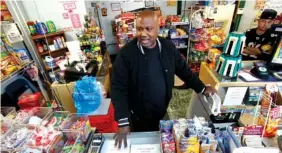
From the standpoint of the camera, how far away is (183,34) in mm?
3832

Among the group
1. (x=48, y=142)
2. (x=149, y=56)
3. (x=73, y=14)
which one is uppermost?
(x=73, y=14)

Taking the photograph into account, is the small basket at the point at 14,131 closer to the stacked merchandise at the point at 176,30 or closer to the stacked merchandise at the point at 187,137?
the stacked merchandise at the point at 187,137

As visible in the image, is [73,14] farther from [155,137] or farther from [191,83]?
[155,137]

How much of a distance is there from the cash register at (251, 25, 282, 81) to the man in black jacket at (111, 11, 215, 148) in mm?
444

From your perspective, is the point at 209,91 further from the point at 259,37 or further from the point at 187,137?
the point at 259,37

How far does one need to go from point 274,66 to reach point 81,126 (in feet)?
5.30

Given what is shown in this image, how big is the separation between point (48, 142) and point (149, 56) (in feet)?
2.99

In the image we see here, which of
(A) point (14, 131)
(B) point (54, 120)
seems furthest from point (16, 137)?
(B) point (54, 120)

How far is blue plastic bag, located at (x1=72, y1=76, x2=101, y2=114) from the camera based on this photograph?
2.13 meters

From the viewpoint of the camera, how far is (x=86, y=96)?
212 centimetres

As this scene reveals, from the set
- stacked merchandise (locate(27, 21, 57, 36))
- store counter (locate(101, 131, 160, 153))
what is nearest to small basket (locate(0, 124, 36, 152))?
store counter (locate(101, 131, 160, 153))

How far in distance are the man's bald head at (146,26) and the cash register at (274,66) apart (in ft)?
3.07

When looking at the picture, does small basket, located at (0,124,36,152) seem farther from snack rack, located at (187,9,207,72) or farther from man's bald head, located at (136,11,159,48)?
snack rack, located at (187,9,207,72)

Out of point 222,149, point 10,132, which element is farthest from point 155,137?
point 10,132
